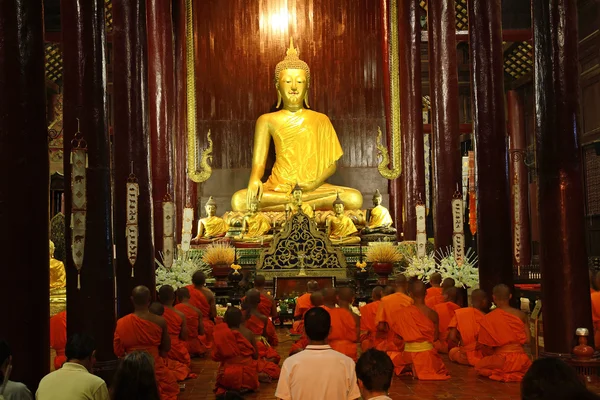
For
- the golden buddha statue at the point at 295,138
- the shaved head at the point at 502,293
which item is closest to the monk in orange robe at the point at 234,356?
the shaved head at the point at 502,293

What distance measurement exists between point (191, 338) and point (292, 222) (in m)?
4.83

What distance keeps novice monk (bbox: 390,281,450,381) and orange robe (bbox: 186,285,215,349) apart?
118 inches

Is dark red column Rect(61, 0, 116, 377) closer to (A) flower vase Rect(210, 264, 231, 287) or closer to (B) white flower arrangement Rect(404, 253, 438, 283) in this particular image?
(A) flower vase Rect(210, 264, 231, 287)

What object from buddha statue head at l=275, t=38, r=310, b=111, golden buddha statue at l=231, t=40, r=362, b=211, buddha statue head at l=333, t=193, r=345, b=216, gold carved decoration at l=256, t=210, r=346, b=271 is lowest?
gold carved decoration at l=256, t=210, r=346, b=271

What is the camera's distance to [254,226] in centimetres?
1656

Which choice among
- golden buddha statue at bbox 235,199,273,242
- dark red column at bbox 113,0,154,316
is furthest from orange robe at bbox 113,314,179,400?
golden buddha statue at bbox 235,199,273,242

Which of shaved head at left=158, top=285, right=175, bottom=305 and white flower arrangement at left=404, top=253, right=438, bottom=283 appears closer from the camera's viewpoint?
shaved head at left=158, top=285, right=175, bottom=305

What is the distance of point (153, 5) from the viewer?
51.2ft

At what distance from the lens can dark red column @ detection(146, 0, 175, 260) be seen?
1416 cm

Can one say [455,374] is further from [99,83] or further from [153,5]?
[153,5]

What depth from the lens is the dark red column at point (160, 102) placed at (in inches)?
558

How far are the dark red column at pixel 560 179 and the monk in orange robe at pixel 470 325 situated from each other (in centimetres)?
98

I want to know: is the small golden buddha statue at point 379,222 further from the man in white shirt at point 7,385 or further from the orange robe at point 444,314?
the man in white shirt at point 7,385

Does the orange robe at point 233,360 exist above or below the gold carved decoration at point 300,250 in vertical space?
below
